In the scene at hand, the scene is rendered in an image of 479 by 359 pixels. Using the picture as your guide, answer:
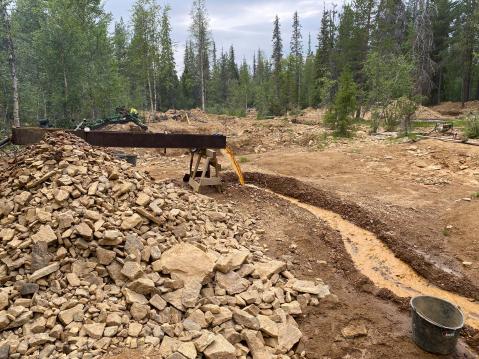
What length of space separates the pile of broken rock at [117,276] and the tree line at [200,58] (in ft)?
40.0

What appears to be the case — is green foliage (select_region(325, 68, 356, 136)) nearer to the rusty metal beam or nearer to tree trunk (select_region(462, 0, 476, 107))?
the rusty metal beam

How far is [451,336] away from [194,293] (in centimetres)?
340

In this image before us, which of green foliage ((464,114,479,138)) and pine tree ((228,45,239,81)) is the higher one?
pine tree ((228,45,239,81))

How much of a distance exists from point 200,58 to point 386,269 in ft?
115

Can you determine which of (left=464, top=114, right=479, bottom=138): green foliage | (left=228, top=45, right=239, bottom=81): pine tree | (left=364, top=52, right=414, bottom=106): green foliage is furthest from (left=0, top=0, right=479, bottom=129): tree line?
(left=228, top=45, right=239, bottom=81): pine tree

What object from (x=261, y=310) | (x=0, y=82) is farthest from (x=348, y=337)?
(x=0, y=82)

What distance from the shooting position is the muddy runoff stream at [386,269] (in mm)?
5910

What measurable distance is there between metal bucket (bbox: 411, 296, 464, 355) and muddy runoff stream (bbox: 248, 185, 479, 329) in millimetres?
713

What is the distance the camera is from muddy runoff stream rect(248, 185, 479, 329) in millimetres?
5910

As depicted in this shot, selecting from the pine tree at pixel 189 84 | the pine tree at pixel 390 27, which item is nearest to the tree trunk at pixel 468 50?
the pine tree at pixel 390 27

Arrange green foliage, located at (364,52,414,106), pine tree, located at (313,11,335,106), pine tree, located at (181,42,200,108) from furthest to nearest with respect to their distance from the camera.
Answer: pine tree, located at (181,42,200,108) < pine tree, located at (313,11,335,106) < green foliage, located at (364,52,414,106)

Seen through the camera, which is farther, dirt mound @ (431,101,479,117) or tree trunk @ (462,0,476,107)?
dirt mound @ (431,101,479,117)

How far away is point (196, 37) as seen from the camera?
37.9 m

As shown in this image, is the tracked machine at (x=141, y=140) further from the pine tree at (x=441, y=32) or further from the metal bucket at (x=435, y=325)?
the pine tree at (x=441, y=32)
